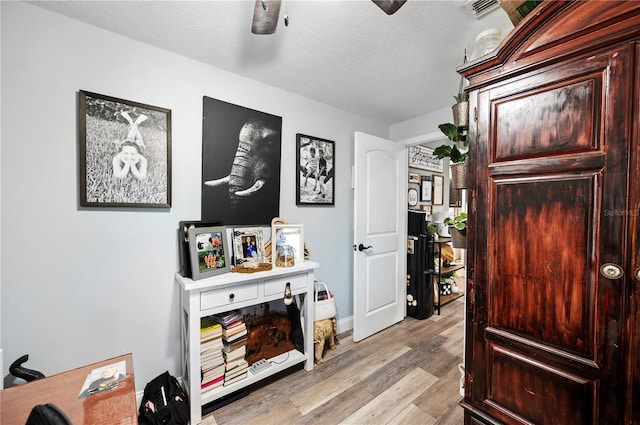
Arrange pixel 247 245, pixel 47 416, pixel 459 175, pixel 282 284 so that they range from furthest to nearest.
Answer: pixel 247 245 < pixel 282 284 < pixel 459 175 < pixel 47 416

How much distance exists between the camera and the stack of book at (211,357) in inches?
65.6

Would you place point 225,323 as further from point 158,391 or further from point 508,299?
point 508,299

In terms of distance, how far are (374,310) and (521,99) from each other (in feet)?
7.68

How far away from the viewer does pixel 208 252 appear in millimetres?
1765

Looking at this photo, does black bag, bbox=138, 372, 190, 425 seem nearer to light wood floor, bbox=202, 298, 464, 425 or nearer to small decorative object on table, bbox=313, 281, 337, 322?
light wood floor, bbox=202, 298, 464, 425

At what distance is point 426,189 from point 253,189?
280cm

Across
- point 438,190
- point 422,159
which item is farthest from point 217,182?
point 438,190

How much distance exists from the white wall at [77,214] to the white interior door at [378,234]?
57.0 inches

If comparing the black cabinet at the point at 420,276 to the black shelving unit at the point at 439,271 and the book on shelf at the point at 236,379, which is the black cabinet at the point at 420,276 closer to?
the black shelving unit at the point at 439,271

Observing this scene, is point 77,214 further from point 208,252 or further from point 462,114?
point 462,114

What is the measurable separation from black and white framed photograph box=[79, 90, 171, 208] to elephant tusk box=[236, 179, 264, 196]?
51 centimetres

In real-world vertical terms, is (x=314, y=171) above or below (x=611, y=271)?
above

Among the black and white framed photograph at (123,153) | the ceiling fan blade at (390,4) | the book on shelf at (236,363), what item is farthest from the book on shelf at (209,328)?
the ceiling fan blade at (390,4)

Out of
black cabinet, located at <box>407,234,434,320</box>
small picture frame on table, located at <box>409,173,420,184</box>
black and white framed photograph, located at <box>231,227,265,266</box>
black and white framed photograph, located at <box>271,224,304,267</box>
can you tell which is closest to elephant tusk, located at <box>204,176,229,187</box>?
black and white framed photograph, located at <box>231,227,265,266</box>
